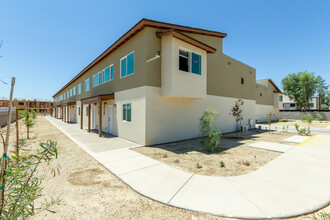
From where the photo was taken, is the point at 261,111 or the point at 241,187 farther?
the point at 261,111

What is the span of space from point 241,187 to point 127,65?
31.7 feet

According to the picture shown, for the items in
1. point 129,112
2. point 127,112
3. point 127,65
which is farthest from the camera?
point 127,65

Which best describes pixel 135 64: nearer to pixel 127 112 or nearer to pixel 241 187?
pixel 127 112

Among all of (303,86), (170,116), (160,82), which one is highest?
(303,86)

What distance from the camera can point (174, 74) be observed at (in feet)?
29.1

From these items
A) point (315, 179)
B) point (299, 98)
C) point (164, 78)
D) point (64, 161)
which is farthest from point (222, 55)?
point (299, 98)

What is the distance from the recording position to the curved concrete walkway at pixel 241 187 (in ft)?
10.6

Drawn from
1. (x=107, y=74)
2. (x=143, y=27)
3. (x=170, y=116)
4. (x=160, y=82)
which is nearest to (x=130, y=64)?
(x=143, y=27)

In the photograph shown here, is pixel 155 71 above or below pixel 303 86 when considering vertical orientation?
below

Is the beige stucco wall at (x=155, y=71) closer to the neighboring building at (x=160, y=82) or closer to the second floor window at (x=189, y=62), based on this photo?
the neighboring building at (x=160, y=82)

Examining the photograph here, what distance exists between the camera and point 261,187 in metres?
4.07

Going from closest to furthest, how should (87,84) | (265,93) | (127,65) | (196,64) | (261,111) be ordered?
(196,64), (127,65), (87,84), (261,111), (265,93)

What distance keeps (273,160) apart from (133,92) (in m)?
8.20

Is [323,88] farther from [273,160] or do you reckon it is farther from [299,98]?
[273,160]
